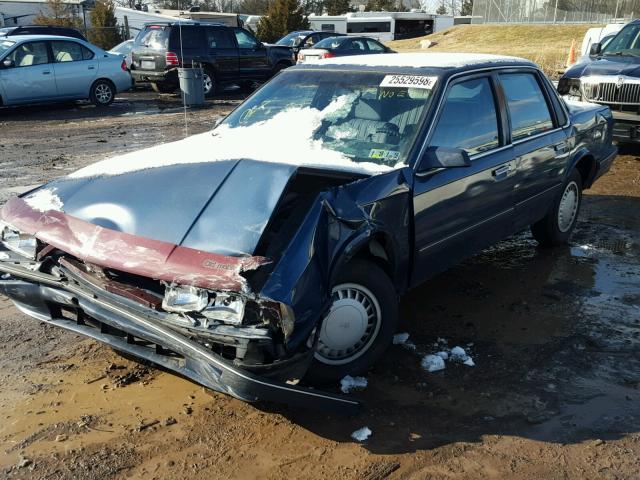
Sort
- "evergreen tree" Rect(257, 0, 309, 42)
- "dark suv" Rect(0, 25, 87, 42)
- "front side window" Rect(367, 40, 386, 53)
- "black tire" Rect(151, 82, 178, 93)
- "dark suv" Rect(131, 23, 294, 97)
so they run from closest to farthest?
"dark suv" Rect(131, 23, 294, 97), "black tire" Rect(151, 82, 178, 93), "dark suv" Rect(0, 25, 87, 42), "front side window" Rect(367, 40, 386, 53), "evergreen tree" Rect(257, 0, 309, 42)

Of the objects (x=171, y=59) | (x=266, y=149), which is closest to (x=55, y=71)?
(x=171, y=59)

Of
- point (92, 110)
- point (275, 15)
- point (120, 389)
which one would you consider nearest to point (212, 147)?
point (120, 389)

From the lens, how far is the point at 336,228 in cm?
314

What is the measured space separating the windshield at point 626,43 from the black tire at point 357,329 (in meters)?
8.85

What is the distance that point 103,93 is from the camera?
15750 millimetres

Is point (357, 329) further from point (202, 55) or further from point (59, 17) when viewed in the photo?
point (59, 17)

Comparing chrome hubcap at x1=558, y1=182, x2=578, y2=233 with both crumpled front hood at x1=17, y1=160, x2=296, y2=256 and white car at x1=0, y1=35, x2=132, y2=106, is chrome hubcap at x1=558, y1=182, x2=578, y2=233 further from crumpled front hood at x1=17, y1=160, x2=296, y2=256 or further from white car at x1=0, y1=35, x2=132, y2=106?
white car at x1=0, y1=35, x2=132, y2=106

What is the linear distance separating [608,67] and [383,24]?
44.3m

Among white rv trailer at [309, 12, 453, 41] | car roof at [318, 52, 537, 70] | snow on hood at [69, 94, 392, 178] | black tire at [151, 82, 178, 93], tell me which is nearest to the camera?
snow on hood at [69, 94, 392, 178]

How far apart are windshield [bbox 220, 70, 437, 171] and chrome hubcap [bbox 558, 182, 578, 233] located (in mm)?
2371

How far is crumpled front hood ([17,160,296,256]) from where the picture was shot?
9.89 ft

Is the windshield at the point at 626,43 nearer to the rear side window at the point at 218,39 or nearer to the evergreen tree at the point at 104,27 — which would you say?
the rear side window at the point at 218,39

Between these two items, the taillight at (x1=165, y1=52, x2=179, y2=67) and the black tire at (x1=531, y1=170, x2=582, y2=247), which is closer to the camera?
the black tire at (x1=531, y1=170, x2=582, y2=247)

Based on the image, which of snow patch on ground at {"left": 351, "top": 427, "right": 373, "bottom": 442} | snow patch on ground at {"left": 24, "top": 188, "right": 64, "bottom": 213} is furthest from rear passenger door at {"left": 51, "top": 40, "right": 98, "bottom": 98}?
snow patch on ground at {"left": 351, "top": 427, "right": 373, "bottom": 442}
